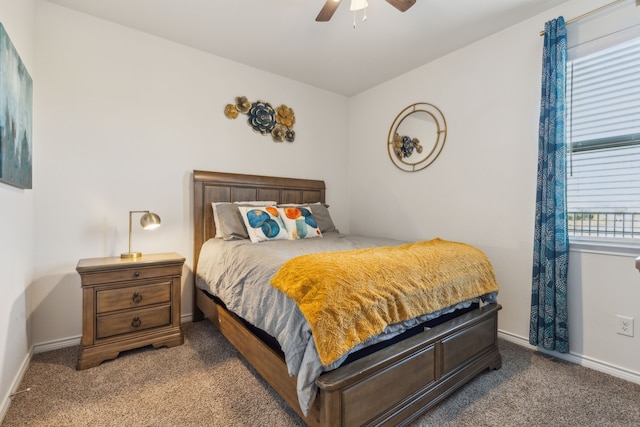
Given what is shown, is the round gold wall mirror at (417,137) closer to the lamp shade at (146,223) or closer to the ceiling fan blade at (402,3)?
the ceiling fan blade at (402,3)

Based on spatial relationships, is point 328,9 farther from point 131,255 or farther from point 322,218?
point 131,255

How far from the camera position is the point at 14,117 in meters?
1.70

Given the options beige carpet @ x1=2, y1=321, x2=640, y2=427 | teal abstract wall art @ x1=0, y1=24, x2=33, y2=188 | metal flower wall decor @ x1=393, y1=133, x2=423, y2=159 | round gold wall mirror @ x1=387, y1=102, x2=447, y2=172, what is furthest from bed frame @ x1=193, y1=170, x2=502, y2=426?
metal flower wall decor @ x1=393, y1=133, x2=423, y2=159

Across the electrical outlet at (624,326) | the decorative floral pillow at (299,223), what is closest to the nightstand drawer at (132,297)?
the decorative floral pillow at (299,223)

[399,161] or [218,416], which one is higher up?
[399,161]

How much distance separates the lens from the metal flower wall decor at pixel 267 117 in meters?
3.16

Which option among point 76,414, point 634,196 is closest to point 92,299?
point 76,414

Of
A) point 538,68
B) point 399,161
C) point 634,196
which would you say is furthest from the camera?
point 399,161

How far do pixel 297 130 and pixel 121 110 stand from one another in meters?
1.79

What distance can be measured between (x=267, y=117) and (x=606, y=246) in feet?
10.3

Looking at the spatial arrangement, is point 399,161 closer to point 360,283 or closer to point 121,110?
point 360,283

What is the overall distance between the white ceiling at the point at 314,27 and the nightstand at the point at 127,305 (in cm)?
195

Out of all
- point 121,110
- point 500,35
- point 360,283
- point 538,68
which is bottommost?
point 360,283

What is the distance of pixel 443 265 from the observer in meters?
1.75
